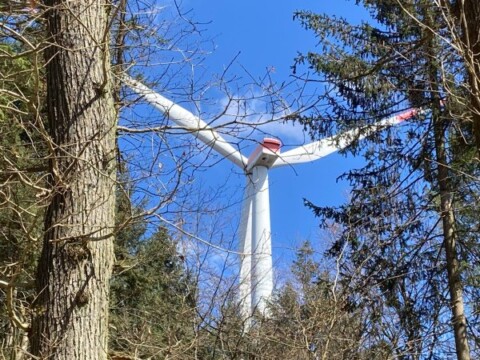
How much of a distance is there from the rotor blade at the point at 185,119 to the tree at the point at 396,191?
4.88 m

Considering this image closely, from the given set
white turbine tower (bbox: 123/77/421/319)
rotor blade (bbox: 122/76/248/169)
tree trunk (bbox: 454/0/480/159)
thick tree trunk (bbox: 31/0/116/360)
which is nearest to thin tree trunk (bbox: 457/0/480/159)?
tree trunk (bbox: 454/0/480/159)

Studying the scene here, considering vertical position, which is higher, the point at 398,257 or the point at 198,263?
the point at 398,257

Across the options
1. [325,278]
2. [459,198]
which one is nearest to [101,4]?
[325,278]

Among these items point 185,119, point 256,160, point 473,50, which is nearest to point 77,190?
point 185,119

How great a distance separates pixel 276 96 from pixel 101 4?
0.98 meters

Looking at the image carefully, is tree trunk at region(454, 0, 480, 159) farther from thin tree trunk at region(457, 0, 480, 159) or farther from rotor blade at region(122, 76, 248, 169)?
rotor blade at region(122, 76, 248, 169)

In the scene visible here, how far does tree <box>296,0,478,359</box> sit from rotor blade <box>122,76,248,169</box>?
488cm

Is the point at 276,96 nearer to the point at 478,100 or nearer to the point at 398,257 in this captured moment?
the point at 478,100

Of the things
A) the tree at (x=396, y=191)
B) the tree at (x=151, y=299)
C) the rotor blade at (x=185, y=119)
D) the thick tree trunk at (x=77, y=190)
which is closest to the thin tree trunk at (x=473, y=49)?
the rotor blade at (x=185, y=119)

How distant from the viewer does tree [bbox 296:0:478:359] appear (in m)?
8.35

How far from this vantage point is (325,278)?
8625mm

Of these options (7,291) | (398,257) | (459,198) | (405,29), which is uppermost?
(405,29)

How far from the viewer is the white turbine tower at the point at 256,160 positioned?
3195mm

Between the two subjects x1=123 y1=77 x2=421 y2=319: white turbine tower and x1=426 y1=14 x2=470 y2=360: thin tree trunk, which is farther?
x1=426 y1=14 x2=470 y2=360: thin tree trunk
